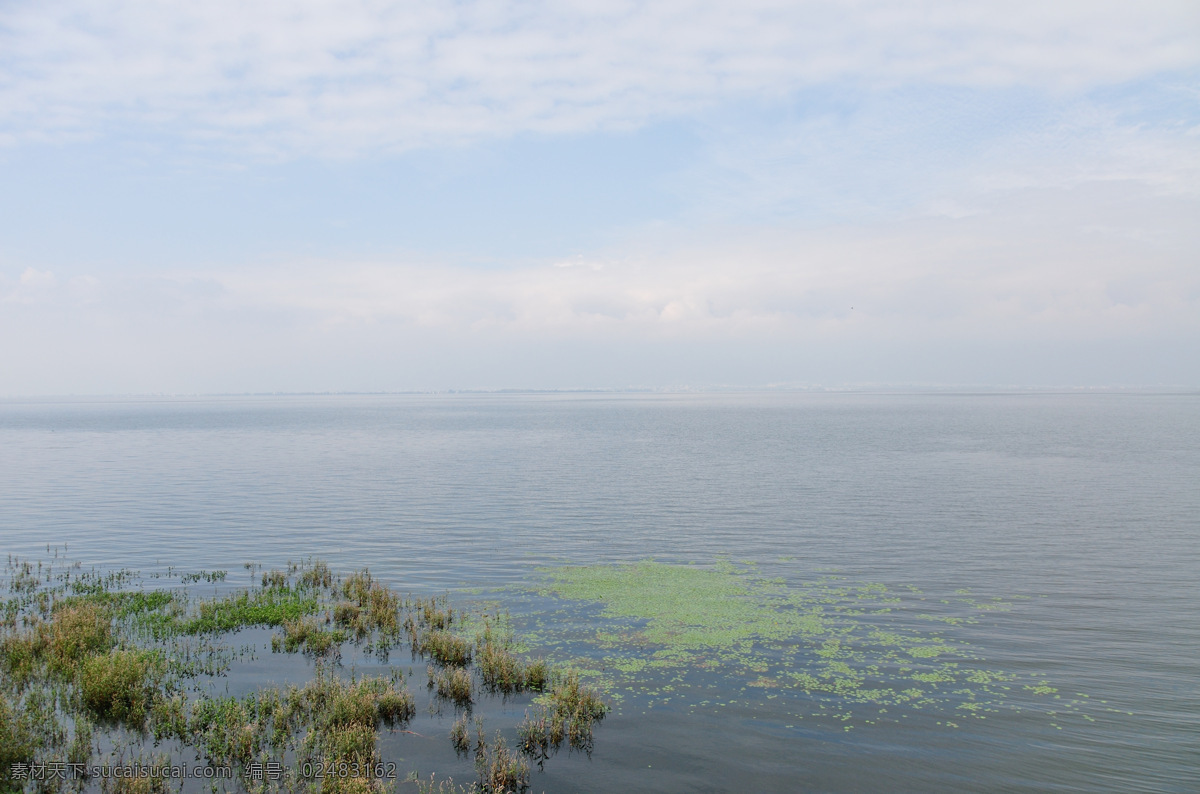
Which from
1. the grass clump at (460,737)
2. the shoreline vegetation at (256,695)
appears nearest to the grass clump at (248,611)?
the shoreline vegetation at (256,695)

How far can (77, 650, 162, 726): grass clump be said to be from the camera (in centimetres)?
1484

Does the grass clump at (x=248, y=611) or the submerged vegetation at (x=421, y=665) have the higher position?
the submerged vegetation at (x=421, y=665)

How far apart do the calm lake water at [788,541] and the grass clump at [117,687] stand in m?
6.41

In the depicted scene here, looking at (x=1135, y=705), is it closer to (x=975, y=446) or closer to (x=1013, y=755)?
(x=1013, y=755)

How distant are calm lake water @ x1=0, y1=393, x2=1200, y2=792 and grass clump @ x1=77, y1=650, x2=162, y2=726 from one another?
6.41 meters

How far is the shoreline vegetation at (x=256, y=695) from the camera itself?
12609mm

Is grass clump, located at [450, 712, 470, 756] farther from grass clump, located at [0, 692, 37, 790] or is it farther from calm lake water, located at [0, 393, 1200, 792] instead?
grass clump, located at [0, 692, 37, 790]

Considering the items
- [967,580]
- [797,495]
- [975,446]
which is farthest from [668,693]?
[975,446]

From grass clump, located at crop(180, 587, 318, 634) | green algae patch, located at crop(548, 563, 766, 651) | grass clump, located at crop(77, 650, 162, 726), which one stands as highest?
grass clump, located at crop(77, 650, 162, 726)

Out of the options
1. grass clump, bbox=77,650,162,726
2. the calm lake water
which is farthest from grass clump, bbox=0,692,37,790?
the calm lake water

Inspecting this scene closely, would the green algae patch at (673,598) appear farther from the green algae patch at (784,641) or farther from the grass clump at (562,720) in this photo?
the grass clump at (562,720)

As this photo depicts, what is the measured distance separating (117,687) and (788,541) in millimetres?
28477

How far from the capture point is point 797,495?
163 ft

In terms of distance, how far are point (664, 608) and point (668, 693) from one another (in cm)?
709
